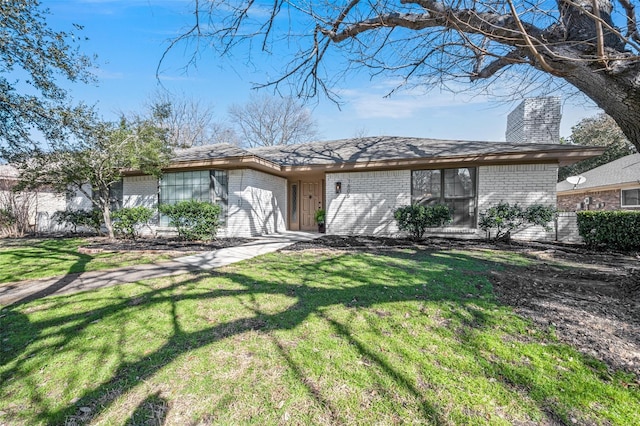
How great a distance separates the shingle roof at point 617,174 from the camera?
13.9 m

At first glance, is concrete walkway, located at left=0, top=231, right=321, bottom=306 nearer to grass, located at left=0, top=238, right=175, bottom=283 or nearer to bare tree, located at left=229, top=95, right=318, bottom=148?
grass, located at left=0, top=238, right=175, bottom=283

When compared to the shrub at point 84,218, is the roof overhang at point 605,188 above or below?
above

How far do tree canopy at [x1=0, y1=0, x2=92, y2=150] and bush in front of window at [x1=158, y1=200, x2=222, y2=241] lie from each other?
3.24 meters

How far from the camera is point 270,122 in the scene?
92.7 ft

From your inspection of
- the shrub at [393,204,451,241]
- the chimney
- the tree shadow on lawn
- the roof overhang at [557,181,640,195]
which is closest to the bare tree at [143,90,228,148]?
the tree shadow on lawn

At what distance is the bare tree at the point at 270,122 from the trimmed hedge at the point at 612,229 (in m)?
23.7

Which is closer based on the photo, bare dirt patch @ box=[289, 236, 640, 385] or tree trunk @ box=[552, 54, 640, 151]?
bare dirt patch @ box=[289, 236, 640, 385]

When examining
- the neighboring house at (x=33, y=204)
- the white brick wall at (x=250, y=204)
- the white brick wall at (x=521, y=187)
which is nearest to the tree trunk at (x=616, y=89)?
the white brick wall at (x=521, y=187)

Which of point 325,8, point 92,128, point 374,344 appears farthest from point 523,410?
point 92,128

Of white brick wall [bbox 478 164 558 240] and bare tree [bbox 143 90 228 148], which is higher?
bare tree [bbox 143 90 228 148]

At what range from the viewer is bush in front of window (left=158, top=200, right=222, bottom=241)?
27.3 feet

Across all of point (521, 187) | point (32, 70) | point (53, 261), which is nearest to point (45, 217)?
point (53, 261)

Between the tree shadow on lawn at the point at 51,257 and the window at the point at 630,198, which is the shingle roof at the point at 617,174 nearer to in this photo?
the window at the point at 630,198

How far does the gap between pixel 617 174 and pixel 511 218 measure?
41.3 ft
